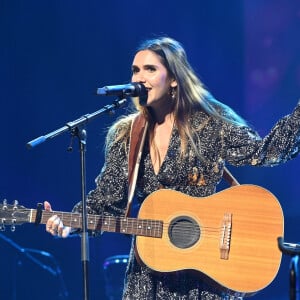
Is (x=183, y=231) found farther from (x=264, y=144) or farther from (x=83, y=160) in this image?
(x=83, y=160)

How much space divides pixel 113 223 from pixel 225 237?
60 cm

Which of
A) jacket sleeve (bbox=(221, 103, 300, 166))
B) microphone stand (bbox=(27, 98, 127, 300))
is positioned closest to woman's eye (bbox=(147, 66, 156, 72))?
jacket sleeve (bbox=(221, 103, 300, 166))

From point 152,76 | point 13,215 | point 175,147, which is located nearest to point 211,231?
point 175,147

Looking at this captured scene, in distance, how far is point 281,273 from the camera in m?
6.13

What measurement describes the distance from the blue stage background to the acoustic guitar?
2.53m

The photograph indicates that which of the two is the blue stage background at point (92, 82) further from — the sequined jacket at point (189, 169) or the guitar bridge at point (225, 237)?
the guitar bridge at point (225, 237)

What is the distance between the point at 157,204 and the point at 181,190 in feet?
0.54

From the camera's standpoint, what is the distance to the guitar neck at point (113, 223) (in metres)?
3.51

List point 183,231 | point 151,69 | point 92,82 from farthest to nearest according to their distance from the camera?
point 92,82, point 151,69, point 183,231

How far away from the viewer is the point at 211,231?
137 inches

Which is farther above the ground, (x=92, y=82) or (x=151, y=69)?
(x=92, y=82)

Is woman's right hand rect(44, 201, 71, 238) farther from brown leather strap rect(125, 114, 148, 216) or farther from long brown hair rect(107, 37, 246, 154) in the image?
long brown hair rect(107, 37, 246, 154)

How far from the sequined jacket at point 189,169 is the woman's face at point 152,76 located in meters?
0.21

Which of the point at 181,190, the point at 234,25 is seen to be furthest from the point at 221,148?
the point at 234,25
